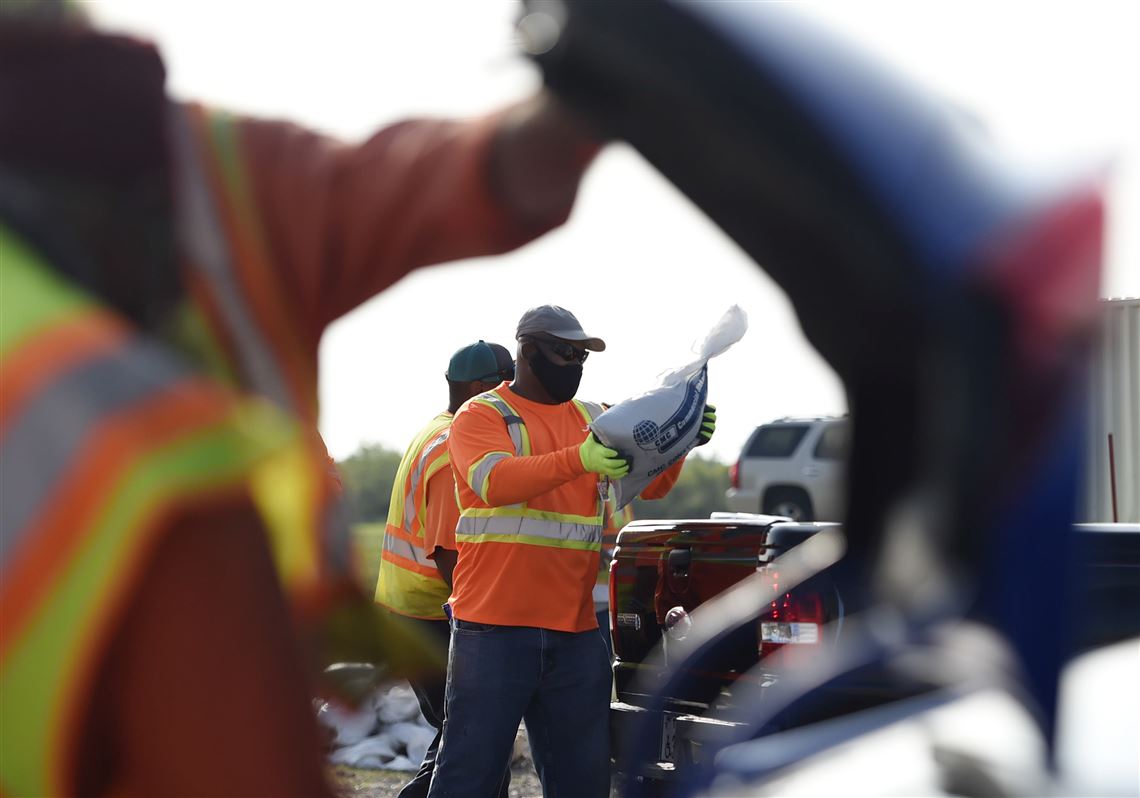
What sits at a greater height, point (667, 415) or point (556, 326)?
point (556, 326)

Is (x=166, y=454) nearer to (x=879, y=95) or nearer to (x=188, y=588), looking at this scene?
(x=188, y=588)

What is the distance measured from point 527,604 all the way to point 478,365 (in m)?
1.68

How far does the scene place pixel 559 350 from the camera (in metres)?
4.95

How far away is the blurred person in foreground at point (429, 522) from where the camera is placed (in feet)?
18.7

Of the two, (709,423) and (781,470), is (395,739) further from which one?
(781,470)

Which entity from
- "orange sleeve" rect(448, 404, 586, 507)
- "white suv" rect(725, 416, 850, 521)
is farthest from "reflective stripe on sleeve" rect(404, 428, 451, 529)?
"white suv" rect(725, 416, 850, 521)

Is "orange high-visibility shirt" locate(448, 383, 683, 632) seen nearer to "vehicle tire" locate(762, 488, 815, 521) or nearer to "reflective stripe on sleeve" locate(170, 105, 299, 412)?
"reflective stripe on sleeve" locate(170, 105, 299, 412)

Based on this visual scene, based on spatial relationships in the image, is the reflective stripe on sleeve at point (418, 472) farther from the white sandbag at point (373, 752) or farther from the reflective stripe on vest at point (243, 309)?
the reflective stripe on vest at point (243, 309)

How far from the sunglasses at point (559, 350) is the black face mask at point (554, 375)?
0.8 inches

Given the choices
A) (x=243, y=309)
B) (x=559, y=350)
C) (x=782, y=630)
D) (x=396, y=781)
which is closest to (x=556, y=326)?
(x=559, y=350)

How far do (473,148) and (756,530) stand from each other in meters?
4.39

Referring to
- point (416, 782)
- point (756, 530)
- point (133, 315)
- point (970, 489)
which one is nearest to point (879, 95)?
point (970, 489)

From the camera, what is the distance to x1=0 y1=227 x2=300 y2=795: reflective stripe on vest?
0.75 metres

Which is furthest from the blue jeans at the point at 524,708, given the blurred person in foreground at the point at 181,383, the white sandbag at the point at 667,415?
the blurred person in foreground at the point at 181,383
